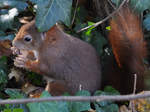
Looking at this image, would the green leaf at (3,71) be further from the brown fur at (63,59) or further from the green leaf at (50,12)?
the green leaf at (50,12)

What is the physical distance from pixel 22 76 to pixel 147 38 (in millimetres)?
1306

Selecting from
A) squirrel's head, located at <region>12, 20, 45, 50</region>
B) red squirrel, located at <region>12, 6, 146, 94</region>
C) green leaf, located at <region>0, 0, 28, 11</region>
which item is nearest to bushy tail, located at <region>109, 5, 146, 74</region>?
red squirrel, located at <region>12, 6, 146, 94</region>

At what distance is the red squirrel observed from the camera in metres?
1.97

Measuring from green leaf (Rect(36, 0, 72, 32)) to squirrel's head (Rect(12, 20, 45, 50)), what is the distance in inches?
5.1

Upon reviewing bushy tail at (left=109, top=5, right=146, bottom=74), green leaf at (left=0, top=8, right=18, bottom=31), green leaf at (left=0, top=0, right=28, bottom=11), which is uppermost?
green leaf at (left=0, top=0, right=28, bottom=11)

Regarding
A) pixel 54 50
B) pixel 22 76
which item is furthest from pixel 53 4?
pixel 22 76

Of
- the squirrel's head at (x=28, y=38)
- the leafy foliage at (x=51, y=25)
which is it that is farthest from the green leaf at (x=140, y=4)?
the squirrel's head at (x=28, y=38)

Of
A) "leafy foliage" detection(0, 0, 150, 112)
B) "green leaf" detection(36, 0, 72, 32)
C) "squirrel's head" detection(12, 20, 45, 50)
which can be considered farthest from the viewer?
"squirrel's head" detection(12, 20, 45, 50)

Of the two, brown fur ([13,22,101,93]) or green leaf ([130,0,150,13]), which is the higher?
green leaf ([130,0,150,13])

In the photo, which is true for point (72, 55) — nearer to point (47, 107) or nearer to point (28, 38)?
point (28, 38)

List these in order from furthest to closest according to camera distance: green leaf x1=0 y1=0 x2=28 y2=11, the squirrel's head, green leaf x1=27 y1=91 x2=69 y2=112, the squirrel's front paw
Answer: green leaf x1=0 y1=0 x2=28 y2=11 → the squirrel's front paw → the squirrel's head → green leaf x1=27 y1=91 x2=69 y2=112

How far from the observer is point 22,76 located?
245 cm

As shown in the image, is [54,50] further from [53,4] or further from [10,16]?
[10,16]

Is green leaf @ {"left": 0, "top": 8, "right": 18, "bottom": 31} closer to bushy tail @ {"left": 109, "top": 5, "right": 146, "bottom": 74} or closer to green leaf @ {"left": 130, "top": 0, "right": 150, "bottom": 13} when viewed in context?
bushy tail @ {"left": 109, "top": 5, "right": 146, "bottom": 74}
